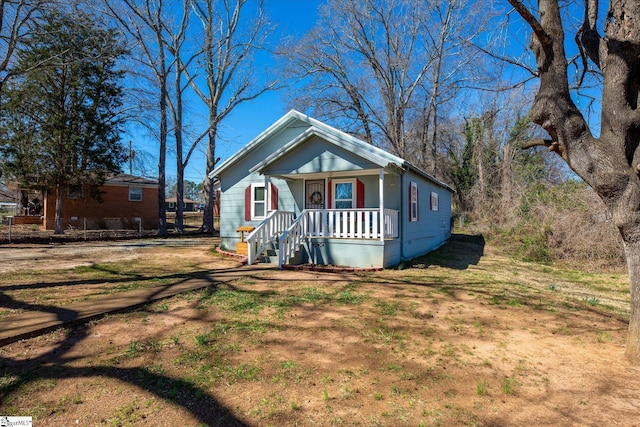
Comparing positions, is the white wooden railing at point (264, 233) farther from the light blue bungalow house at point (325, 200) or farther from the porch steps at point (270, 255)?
the porch steps at point (270, 255)

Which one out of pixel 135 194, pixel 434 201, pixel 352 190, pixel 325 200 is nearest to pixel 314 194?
pixel 325 200

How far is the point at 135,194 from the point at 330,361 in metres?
25.1

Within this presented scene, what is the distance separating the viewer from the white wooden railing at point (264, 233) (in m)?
10.3

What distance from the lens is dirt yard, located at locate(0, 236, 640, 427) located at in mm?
2797

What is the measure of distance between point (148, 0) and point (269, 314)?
2164cm

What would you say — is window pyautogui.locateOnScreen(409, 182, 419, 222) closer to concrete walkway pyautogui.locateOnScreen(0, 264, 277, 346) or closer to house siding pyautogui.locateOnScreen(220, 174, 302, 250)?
house siding pyautogui.locateOnScreen(220, 174, 302, 250)

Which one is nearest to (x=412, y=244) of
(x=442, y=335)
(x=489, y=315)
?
(x=489, y=315)

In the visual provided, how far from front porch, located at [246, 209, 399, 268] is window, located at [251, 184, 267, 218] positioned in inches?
95.6

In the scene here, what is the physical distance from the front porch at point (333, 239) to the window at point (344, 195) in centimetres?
57

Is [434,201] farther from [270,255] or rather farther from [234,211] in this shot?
[234,211]

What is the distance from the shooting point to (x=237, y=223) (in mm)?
13773

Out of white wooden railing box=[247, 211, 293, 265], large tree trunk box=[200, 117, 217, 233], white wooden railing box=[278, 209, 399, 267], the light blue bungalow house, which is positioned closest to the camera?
white wooden railing box=[278, 209, 399, 267]

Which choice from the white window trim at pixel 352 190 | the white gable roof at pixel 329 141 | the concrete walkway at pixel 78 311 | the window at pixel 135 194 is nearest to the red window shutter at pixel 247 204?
the white gable roof at pixel 329 141

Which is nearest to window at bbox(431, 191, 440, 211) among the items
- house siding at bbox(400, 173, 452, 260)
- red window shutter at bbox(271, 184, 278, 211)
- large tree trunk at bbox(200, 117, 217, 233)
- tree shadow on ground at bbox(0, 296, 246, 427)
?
house siding at bbox(400, 173, 452, 260)
